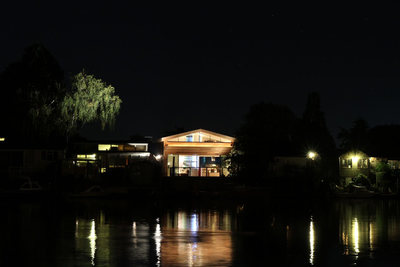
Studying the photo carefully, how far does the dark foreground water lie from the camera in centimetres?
1403

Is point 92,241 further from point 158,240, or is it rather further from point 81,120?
point 81,120

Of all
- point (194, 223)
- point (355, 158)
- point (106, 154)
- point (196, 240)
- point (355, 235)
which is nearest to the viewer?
point (196, 240)

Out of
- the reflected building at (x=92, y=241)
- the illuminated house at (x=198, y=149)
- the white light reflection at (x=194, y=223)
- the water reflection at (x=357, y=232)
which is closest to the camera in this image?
the reflected building at (x=92, y=241)

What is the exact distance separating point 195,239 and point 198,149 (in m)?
32.8

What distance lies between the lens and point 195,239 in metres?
17.8

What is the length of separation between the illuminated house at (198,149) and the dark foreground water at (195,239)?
21.9 meters

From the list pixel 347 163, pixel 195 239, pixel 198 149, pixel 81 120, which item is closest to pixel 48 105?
pixel 81 120

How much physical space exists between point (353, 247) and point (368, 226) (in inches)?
275

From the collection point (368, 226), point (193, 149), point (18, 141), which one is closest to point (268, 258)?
point (368, 226)

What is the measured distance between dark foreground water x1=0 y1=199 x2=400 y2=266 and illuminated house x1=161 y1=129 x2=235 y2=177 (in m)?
21.9

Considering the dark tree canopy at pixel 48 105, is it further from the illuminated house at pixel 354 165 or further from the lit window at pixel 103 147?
the illuminated house at pixel 354 165

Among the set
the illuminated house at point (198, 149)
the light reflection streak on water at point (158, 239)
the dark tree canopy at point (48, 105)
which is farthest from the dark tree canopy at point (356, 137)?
the light reflection streak on water at point (158, 239)

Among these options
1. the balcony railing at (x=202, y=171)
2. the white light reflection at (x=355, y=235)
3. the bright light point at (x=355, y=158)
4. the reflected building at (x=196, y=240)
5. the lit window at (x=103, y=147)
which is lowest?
the white light reflection at (x=355, y=235)

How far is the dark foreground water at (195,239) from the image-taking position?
552 inches
